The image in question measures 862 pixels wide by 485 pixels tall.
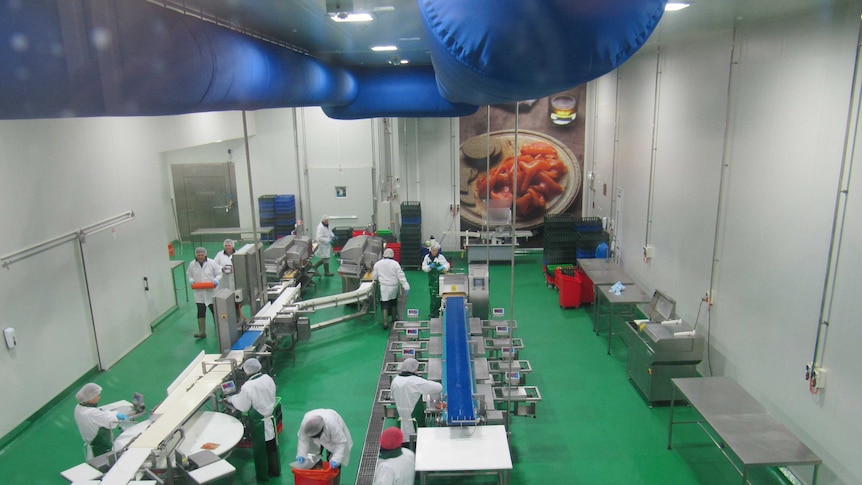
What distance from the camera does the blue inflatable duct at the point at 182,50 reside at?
1.29 metres

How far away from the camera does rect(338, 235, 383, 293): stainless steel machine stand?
8.86 metres

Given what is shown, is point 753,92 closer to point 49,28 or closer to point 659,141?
point 659,141

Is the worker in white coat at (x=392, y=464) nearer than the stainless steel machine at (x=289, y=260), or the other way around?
the worker in white coat at (x=392, y=464)

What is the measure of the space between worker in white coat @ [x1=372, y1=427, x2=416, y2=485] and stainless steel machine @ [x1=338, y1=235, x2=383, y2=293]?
5024 mm

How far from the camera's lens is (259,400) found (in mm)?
4758

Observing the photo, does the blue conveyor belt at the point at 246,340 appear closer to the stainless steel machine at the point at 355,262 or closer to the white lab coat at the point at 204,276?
the white lab coat at the point at 204,276

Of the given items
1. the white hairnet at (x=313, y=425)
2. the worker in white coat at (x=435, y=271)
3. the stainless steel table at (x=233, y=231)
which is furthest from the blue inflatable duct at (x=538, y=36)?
Result: the stainless steel table at (x=233, y=231)

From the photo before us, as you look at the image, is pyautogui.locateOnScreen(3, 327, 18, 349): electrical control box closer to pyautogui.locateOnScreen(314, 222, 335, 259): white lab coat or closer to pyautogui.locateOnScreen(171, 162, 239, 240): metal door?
pyautogui.locateOnScreen(314, 222, 335, 259): white lab coat

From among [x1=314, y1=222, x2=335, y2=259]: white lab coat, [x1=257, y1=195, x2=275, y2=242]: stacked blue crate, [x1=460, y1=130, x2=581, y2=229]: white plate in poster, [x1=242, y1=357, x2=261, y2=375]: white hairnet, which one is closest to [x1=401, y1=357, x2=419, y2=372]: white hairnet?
[x1=242, y1=357, x2=261, y2=375]: white hairnet

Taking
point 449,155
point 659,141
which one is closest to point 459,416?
point 659,141

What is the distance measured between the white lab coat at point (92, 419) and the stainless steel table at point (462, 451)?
250 cm

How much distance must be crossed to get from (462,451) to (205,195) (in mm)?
10557

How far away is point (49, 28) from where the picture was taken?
1.52 meters

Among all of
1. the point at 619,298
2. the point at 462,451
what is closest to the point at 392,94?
the point at 619,298
